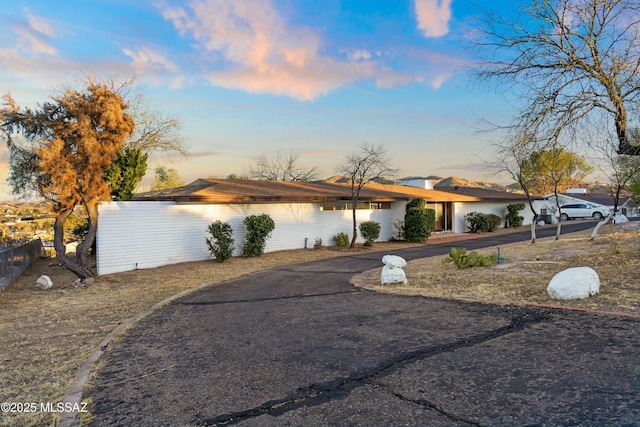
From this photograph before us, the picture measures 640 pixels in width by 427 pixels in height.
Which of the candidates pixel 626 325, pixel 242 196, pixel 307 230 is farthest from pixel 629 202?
pixel 626 325

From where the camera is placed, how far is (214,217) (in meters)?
16.7

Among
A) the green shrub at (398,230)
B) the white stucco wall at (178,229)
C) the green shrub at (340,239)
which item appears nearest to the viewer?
the white stucco wall at (178,229)

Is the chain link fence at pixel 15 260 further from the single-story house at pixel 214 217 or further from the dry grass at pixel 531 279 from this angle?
the dry grass at pixel 531 279

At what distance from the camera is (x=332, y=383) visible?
431 centimetres

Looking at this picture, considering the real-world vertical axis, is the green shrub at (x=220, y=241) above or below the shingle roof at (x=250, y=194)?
below

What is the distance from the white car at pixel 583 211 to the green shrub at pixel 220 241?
34492 millimetres

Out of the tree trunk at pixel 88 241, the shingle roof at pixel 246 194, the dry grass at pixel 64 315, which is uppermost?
the shingle roof at pixel 246 194

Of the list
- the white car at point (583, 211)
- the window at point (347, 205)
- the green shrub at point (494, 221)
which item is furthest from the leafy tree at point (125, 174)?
the white car at point (583, 211)

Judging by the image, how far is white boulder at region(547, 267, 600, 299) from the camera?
24.2ft

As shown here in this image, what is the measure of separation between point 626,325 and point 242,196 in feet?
43.3

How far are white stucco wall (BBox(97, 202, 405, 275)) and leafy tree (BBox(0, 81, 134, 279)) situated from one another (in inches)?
52.2

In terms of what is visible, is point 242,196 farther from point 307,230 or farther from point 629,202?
point 629,202

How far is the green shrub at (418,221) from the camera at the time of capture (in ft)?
71.8

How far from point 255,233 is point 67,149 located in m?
7.21
